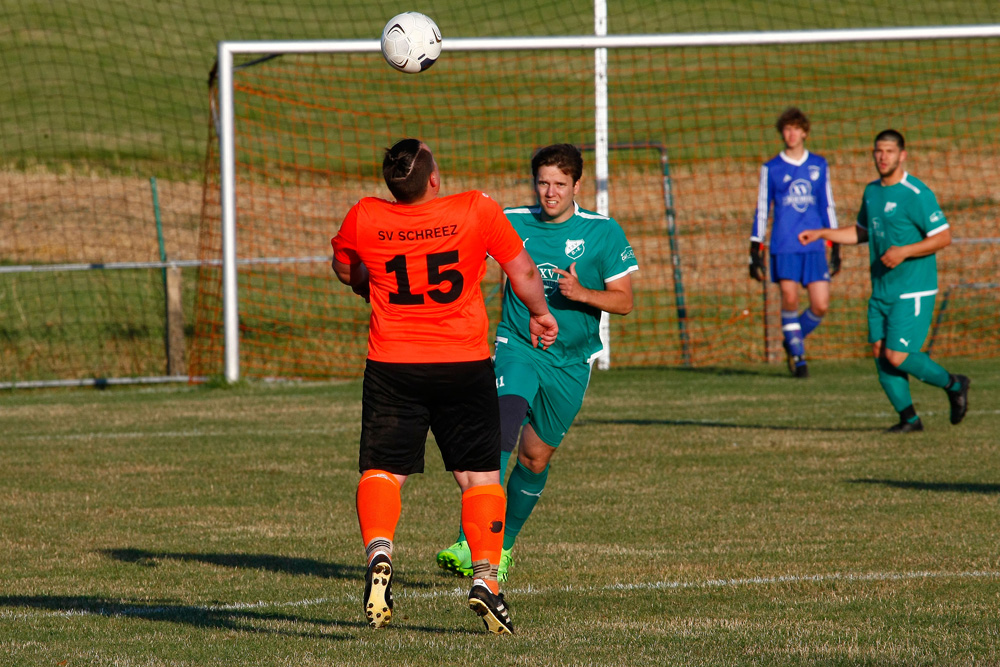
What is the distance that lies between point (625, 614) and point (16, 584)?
2726 mm

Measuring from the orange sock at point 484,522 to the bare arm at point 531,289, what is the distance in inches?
24.8

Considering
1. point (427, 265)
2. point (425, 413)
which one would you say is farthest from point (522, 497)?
point (427, 265)

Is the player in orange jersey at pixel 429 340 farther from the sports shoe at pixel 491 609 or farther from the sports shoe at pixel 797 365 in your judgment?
the sports shoe at pixel 797 365

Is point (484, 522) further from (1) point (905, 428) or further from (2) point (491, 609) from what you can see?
(1) point (905, 428)

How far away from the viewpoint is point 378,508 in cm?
517

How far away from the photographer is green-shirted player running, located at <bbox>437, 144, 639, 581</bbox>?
6504 millimetres

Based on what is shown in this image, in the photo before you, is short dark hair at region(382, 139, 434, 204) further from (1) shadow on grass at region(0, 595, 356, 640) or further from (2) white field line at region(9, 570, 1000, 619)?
(2) white field line at region(9, 570, 1000, 619)

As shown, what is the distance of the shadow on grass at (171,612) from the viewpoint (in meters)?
5.44

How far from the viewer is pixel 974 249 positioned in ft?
86.1

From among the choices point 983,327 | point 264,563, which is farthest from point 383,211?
point 983,327

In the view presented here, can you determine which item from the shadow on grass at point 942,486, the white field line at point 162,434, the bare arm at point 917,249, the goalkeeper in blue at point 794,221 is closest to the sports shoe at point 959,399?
the bare arm at point 917,249

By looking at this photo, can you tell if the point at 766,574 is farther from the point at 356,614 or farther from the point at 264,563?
the point at 264,563

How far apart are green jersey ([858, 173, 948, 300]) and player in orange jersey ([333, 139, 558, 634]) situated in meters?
5.66

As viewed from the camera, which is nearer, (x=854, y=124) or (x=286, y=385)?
(x=286, y=385)
